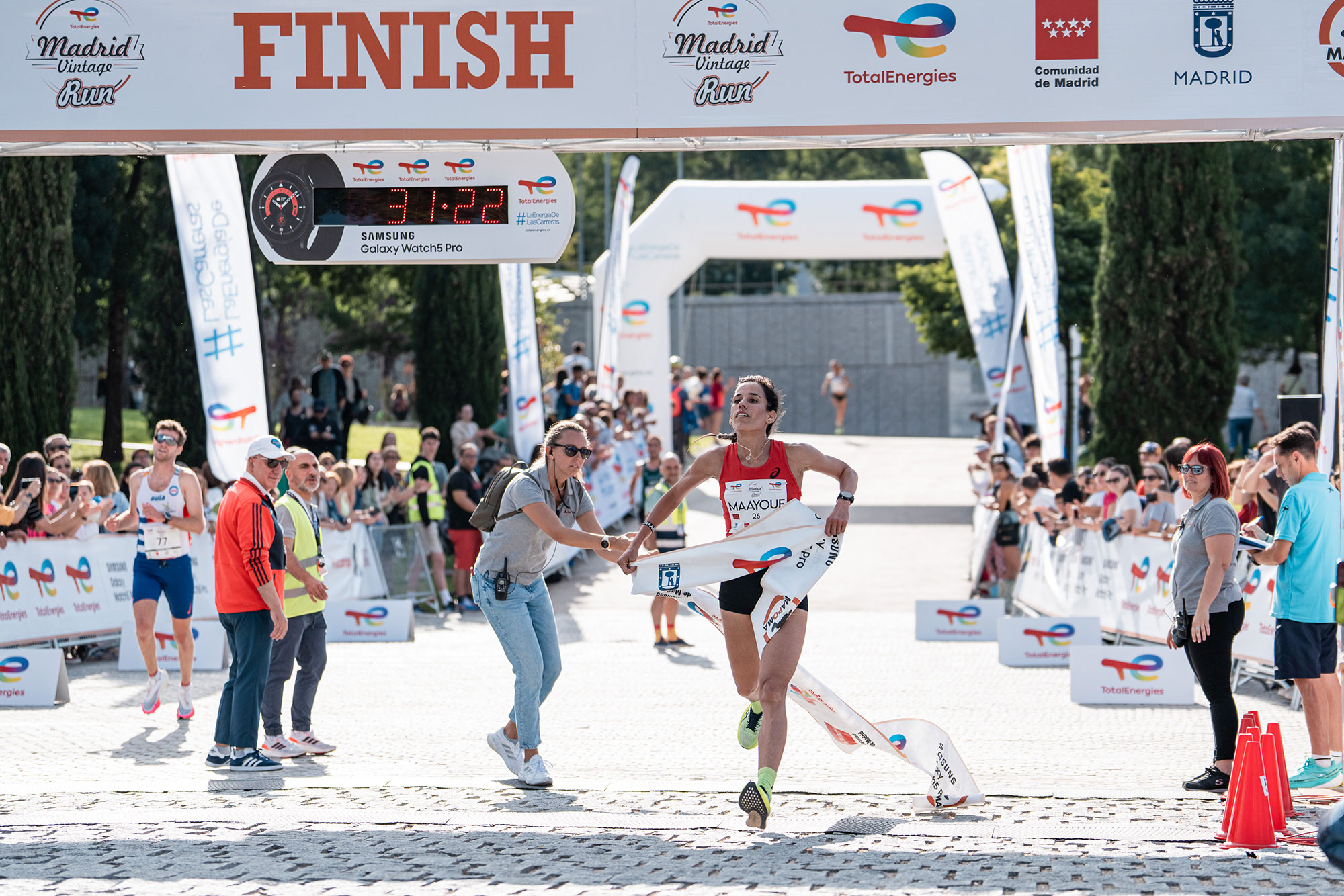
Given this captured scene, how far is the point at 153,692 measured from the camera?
991cm

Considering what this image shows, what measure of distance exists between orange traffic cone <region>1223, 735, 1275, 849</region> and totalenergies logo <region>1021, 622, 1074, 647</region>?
6222 millimetres

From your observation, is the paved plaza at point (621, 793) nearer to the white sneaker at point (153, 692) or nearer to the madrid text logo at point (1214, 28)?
the white sneaker at point (153, 692)

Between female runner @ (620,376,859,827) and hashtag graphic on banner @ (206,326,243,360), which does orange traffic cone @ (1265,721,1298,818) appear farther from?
hashtag graphic on banner @ (206,326,243,360)

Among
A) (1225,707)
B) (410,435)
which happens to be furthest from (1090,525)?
(410,435)

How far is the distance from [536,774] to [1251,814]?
3.33 metres

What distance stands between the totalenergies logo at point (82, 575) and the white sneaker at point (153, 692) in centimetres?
293

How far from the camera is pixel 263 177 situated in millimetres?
7910

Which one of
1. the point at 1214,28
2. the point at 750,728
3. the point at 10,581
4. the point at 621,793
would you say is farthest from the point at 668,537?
the point at 1214,28

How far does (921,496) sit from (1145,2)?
18824mm

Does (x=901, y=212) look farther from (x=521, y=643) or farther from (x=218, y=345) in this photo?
(x=521, y=643)

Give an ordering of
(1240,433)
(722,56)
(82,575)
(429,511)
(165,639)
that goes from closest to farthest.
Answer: (722,56) < (165,639) < (82,575) < (429,511) < (1240,433)

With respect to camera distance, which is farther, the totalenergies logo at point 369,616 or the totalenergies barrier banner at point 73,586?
the totalenergies logo at point 369,616

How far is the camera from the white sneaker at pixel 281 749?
8383 millimetres

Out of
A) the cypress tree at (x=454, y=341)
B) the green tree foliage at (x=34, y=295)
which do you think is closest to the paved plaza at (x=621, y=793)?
the green tree foliage at (x=34, y=295)
